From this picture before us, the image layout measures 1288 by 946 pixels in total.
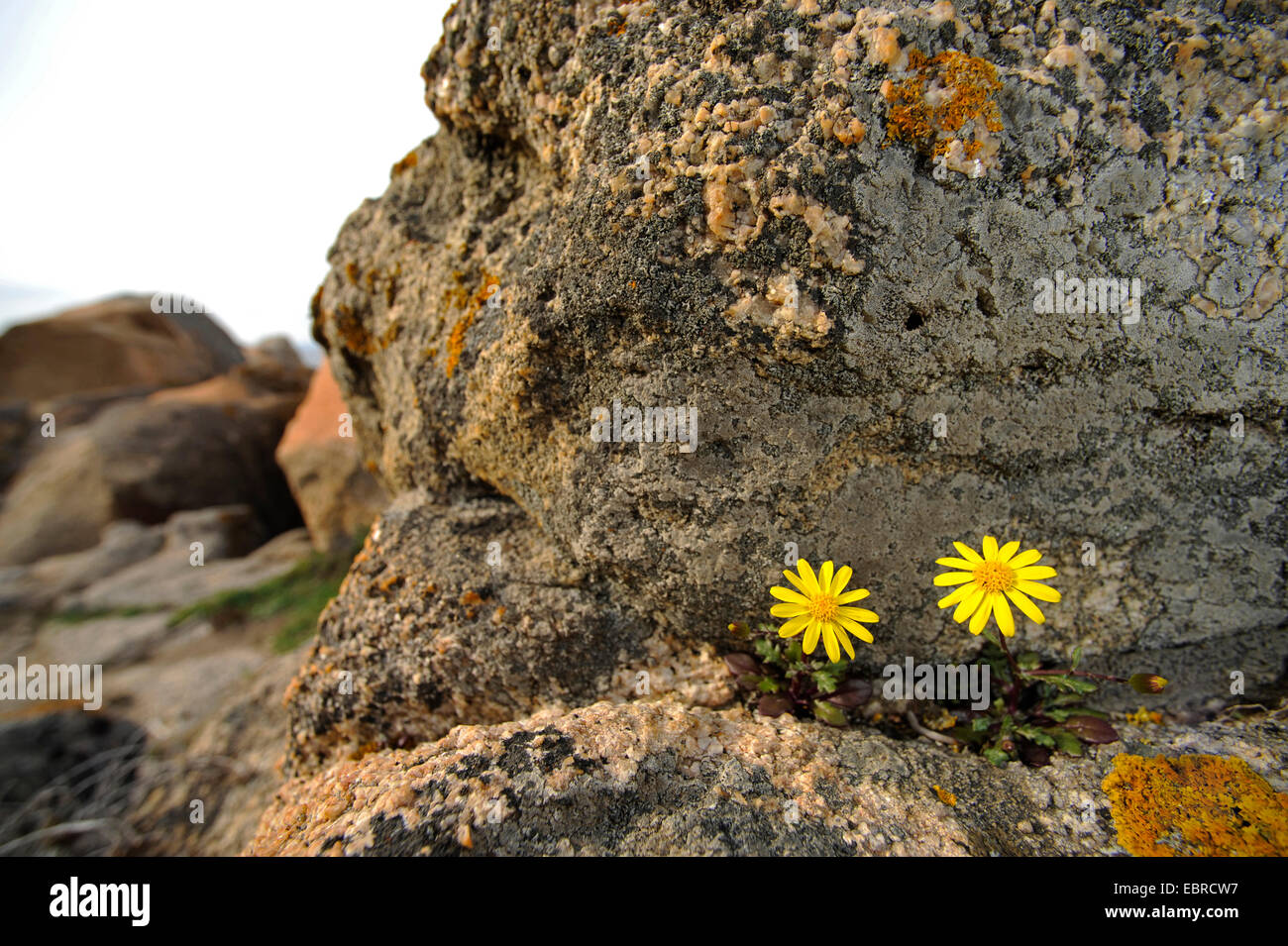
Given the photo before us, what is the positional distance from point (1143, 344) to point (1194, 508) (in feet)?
1.80

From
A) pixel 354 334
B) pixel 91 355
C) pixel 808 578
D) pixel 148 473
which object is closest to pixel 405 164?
pixel 354 334

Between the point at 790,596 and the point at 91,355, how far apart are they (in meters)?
15.4

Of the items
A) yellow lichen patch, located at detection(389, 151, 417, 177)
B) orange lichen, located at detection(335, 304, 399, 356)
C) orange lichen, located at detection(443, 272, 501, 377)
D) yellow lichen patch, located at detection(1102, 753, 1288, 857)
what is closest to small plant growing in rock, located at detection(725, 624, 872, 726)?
yellow lichen patch, located at detection(1102, 753, 1288, 857)

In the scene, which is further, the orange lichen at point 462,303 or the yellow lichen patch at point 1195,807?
the orange lichen at point 462,303

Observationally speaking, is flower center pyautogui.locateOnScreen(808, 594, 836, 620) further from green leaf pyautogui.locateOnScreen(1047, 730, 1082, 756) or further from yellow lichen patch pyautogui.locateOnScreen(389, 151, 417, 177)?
yellow lichen patch pyautogui.locateOnScreen(389, 151, 417, 177)

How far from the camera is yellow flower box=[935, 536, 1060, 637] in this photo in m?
1.76

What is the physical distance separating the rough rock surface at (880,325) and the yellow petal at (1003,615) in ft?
0.90

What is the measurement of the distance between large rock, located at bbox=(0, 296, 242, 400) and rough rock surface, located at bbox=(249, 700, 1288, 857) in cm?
1384

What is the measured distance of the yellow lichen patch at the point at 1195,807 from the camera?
1.53 m

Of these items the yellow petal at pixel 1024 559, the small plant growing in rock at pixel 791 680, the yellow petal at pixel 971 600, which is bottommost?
the small plant growing in rock at pixel 791 680

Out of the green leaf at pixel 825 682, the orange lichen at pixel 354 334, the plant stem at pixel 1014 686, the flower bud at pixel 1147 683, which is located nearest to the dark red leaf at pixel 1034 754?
the plant stem at pixel 1014 686

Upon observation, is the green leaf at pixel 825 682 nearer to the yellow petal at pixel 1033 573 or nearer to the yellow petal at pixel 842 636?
the yellow petal at pixel 842 636
